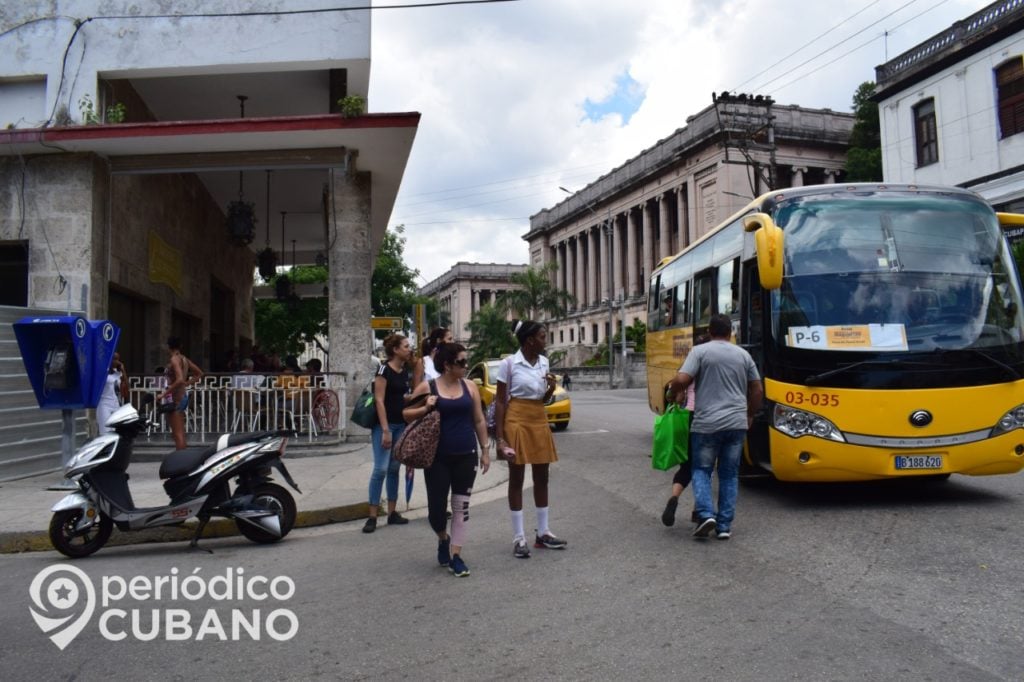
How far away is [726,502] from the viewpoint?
20.2 ft

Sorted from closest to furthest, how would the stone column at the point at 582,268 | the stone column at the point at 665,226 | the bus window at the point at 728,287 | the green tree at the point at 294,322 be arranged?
the bus window at the point at 728,287, the green tree at the point at 294,322, the stone column at the point at 665,226, the stone column at the point at 582,268

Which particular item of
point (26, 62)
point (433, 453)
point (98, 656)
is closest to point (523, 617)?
point (433, 453)

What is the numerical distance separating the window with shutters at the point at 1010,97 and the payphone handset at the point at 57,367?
2797 cm

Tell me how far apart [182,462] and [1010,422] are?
7203 mm

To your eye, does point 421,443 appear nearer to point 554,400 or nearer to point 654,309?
point 654,309

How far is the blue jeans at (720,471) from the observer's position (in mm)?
6137

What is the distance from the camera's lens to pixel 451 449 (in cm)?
552

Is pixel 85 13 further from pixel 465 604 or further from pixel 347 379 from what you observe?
pixel 465 604

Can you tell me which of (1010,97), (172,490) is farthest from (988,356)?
(1010,97)

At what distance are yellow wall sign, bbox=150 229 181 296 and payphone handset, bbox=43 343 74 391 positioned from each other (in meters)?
6.08

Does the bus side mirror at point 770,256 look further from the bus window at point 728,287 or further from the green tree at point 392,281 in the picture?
the green tree at point 392,281

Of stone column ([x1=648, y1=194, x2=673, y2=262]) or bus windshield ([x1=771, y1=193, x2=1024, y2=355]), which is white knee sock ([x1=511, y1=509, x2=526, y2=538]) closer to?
bus windshield ([x1=771, y1=193, x2=1024, y2=355])

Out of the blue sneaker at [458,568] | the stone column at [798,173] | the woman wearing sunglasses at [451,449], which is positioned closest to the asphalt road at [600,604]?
the blue sneaker at [458,568]

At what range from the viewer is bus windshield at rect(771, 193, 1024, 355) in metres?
7.03
